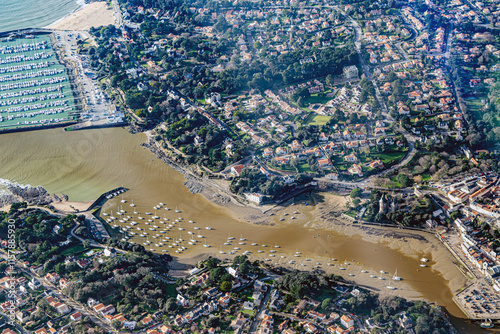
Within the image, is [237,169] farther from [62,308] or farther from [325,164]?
[62,308]

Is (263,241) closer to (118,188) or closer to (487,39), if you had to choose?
(118,188)

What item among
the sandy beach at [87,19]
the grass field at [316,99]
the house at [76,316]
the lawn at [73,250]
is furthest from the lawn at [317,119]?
the sandy beach at [87,19]

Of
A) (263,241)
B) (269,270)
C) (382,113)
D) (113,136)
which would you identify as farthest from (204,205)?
(382,113)

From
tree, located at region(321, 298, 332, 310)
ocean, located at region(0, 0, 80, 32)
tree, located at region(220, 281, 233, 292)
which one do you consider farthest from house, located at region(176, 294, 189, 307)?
ocean, located at region(0, 0, 80, 32)

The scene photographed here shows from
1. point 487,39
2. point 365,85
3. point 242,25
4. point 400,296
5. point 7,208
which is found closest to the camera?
point 400,296

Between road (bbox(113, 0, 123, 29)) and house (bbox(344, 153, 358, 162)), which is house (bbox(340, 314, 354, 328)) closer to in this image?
house (bbox(344, 153, 358, 162))

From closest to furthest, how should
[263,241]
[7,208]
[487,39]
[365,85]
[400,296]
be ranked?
1. [400,296]
2. [263,241]
3. [7,208]
4. [365,85]
5. [487,39]
